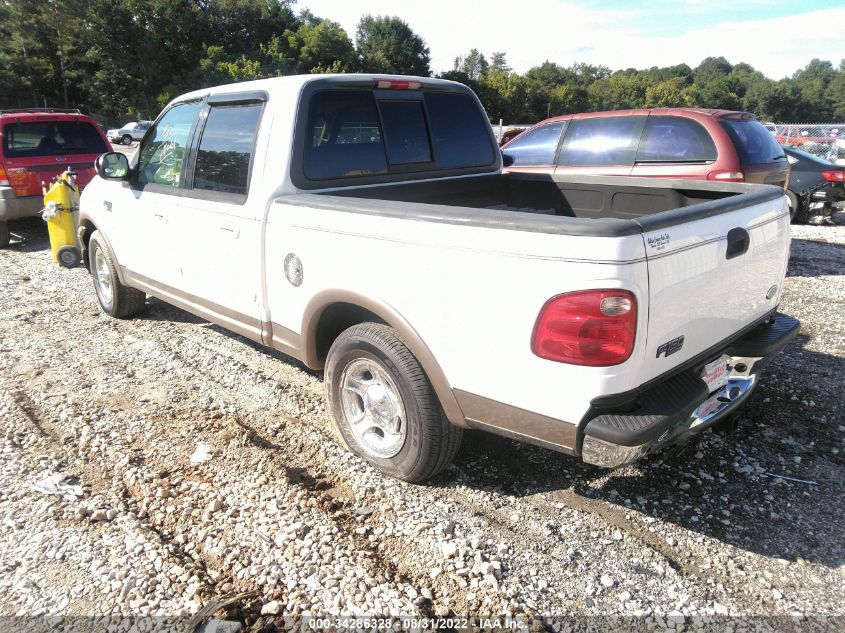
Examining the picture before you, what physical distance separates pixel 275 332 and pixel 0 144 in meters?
7.51

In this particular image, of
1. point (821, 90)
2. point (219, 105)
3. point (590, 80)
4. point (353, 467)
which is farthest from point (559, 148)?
point (821, 90)

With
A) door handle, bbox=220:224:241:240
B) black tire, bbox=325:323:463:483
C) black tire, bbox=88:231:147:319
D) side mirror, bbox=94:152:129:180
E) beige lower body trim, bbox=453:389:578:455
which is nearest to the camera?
beige lower body trim, bbox=453:389:578:455

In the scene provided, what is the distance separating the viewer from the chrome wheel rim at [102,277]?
19.3ft

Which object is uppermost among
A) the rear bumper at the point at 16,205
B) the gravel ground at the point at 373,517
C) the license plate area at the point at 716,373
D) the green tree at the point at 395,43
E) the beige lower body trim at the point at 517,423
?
the green tree at the point at 395,43

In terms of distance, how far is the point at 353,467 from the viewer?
3465mm

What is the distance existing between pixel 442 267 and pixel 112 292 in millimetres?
4343

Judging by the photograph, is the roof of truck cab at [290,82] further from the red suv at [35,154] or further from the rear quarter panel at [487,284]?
the red suv at [35,154]

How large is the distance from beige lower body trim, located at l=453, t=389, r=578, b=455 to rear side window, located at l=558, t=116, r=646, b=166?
227 inches

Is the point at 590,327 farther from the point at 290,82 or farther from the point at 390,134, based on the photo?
the point at 290,82

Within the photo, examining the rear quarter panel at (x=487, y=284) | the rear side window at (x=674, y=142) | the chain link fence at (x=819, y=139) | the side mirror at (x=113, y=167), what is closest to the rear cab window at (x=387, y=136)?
the rear quarter panel at (x=487, y=284)

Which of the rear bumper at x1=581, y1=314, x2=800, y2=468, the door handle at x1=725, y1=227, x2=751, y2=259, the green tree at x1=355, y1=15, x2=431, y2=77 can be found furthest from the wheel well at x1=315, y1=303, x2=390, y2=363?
the green tree at x1=355, y1=15, x2=431, y2=77

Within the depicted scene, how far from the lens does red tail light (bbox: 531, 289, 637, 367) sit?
2258 mm

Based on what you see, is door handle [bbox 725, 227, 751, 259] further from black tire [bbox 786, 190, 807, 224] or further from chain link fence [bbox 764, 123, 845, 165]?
chain link fence [bbox 764, 123, 845, 165]

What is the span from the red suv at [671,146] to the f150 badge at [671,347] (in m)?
4.28
